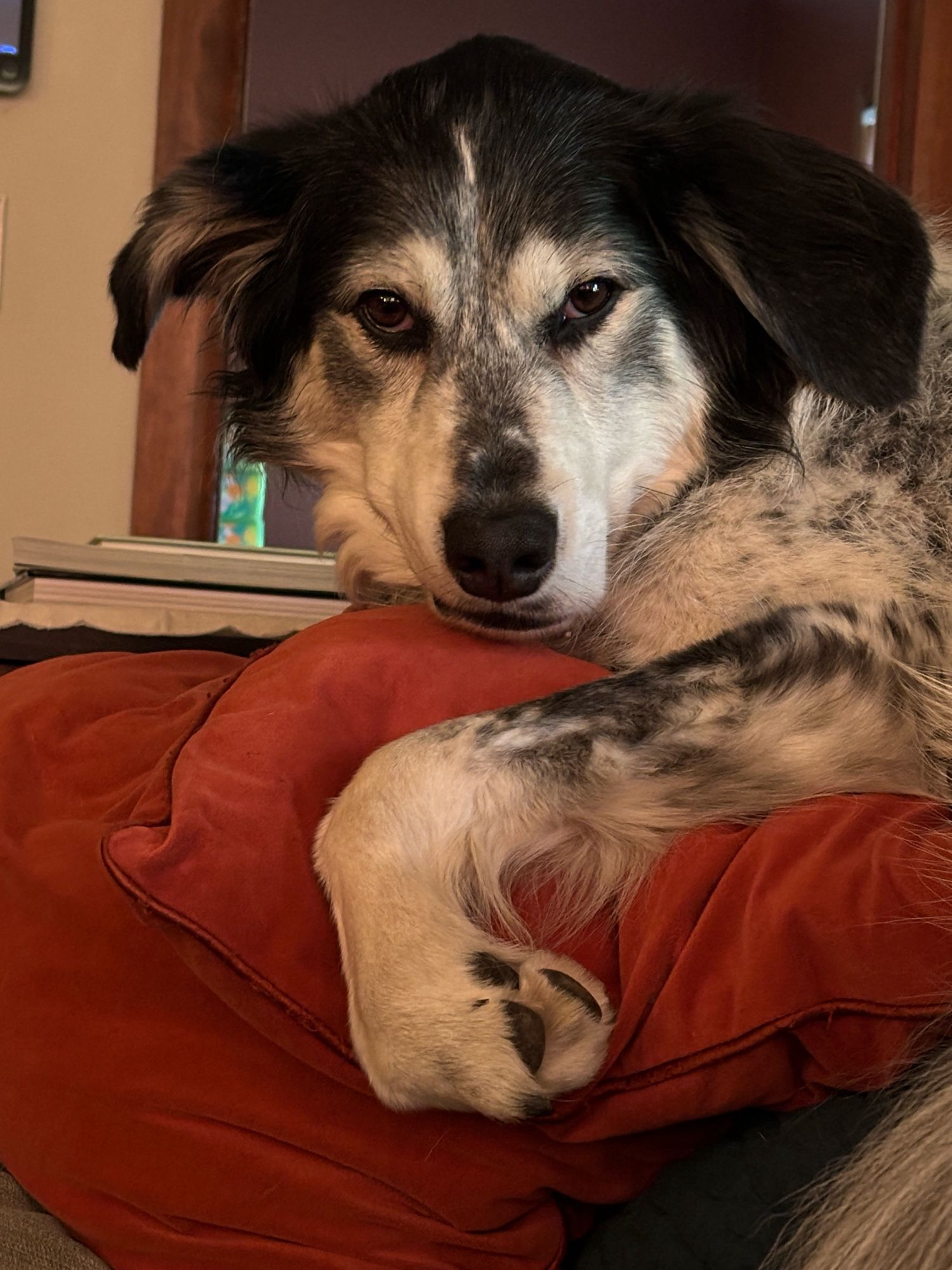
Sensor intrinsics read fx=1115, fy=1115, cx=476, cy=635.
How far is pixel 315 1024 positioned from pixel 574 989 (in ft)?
0.67

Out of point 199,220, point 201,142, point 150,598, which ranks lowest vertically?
point 150,598

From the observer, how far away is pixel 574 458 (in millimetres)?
1271

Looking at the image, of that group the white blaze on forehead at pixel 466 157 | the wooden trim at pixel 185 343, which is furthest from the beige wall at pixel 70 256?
the white blaze on forehead at pixel 466 157

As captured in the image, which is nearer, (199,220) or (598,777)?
(598,777)

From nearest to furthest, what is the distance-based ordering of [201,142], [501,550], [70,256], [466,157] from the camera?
[501,550] < [466,157] < [201,142] < [70,256]

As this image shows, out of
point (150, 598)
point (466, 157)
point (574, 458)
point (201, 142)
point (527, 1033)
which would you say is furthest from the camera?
point (201, 142)

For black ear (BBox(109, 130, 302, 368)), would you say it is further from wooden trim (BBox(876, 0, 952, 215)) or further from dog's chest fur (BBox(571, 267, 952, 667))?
wooden trim (BBox(876, 0, 952, 215))

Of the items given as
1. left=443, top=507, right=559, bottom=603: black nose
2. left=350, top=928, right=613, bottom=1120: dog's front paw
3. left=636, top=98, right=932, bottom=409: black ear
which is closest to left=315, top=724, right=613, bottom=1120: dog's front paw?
left=350, top=928, right=613, bottom=1120: dog's front paw

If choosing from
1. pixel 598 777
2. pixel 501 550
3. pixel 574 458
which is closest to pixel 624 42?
pixel 574 458

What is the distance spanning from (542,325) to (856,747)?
0.64m

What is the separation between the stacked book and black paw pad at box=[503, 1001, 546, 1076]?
1361 millimetres

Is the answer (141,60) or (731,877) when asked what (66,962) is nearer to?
(731,877)

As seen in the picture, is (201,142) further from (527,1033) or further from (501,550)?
(527,1033)

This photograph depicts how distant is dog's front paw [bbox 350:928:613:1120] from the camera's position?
0.82m
